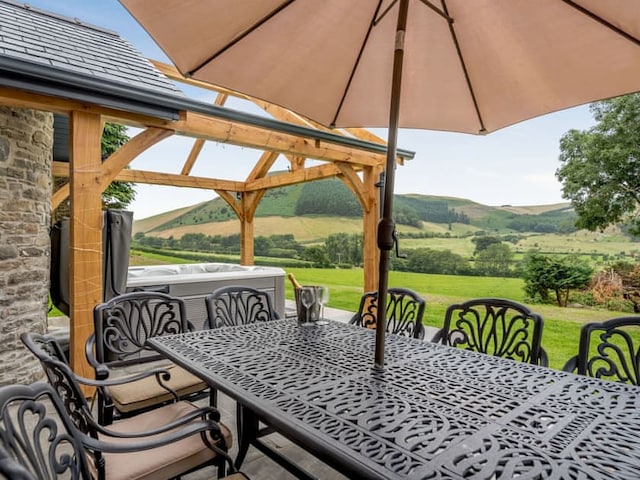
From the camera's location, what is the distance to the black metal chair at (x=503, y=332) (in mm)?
1916

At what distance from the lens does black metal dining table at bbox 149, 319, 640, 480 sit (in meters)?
0.90

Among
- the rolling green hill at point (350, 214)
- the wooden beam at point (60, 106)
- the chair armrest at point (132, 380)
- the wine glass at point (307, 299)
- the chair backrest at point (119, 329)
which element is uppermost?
the wooden beam at point (60, 106)

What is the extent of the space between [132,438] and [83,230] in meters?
2.36

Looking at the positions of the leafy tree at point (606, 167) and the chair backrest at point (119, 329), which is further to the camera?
the leafy tree at point (606, 167)

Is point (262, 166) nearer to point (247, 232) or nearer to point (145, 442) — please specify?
point (247, 232)

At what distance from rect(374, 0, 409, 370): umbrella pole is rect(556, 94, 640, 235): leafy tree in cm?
486

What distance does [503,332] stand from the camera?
2.07 metres

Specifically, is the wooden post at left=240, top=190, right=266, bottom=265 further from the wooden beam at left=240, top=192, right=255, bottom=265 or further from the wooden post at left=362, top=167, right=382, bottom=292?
the wooden post at left=362, top=167, right=382, bottom=292

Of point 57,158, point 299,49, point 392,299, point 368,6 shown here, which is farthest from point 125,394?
point 57,158

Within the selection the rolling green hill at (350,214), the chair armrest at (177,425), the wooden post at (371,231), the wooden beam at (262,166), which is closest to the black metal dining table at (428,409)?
the chair armrest at (177,425)

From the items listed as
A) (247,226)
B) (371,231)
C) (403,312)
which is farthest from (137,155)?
(247,226)

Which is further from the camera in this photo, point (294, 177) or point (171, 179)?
point (171, 179)

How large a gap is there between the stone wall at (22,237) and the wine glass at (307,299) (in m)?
2.62

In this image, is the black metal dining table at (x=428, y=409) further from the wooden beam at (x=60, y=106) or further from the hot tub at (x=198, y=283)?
the hot tub at (x=198, y=283)
